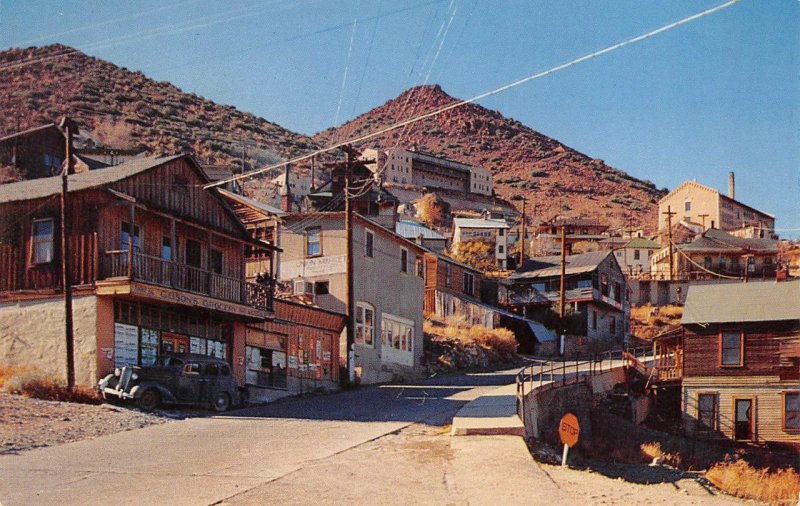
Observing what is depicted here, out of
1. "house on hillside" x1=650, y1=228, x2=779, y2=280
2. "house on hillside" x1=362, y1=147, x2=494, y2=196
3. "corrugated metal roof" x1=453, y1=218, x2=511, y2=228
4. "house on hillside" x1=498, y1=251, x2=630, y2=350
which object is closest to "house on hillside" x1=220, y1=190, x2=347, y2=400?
"house on hillside" x1=498, y1=251, x2=630, y2=350

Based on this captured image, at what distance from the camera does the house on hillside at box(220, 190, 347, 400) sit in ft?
116

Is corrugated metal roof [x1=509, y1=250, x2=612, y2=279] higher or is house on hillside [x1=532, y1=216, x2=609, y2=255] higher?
house on hillside [x1=532, y1=216, x2=609, y2=255]

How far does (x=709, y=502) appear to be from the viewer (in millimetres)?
18703

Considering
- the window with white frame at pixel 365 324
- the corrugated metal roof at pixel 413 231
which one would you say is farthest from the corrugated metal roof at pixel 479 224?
the window with white frame at pixel 365 324

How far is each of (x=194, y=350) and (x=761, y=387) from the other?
90.4ft

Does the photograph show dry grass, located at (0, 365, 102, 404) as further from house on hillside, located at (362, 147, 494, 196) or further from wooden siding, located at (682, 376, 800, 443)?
house on hillside, located at (362, 147, 494, 196)

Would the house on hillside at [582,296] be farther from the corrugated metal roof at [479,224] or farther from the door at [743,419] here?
the door at [743,419]

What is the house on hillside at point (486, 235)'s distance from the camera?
305 feet

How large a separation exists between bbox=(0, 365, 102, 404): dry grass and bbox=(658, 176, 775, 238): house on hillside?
47.7m

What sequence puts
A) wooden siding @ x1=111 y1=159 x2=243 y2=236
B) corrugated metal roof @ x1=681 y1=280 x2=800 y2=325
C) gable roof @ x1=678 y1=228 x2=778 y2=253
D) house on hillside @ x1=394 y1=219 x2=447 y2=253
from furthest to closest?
1. house on hillside @ x1=394 y1=219 x2=447 y2=253
2. gable roof @ x1=678 y1=228 x2=778 y2=253
3. corrugated metal roof @ x1=681 y1=280 x2=800 y2=325
4. wooden siding @ x1=111 y1=159 x2=243 y2=236

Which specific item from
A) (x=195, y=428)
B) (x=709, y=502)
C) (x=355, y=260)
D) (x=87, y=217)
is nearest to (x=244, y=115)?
(x=355, y=260)

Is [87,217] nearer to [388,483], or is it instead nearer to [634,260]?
[388,483]

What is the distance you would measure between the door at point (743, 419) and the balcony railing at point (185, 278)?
77.3ft

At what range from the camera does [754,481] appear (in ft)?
105
